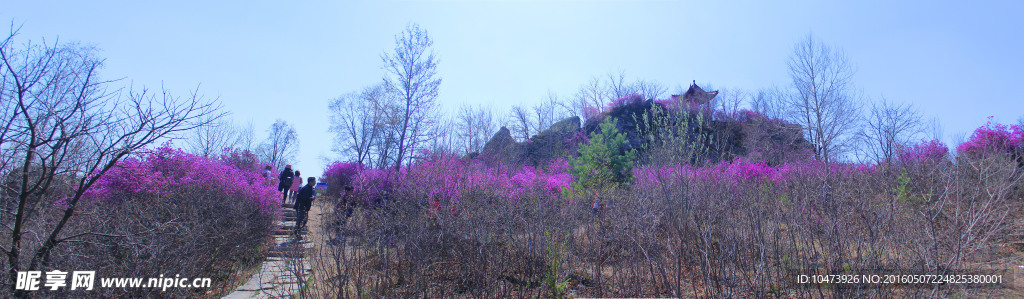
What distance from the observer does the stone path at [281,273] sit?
334 centimetres

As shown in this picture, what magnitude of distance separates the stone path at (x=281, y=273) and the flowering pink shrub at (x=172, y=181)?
1019mm

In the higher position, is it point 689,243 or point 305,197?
point 305,197

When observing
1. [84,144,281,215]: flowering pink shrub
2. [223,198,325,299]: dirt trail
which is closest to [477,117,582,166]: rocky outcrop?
[223,198,325,299]: dirt trail

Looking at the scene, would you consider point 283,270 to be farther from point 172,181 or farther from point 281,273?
point 172,181

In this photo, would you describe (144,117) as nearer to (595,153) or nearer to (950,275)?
(950,275)

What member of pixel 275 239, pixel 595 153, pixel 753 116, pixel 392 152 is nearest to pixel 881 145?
pixel 595 153

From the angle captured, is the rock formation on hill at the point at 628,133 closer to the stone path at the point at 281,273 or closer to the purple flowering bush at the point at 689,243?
the stone path at the point at 281,273

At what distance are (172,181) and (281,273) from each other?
364cm

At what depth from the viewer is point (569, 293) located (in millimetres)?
4594

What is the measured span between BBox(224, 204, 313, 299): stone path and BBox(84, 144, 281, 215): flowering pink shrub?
1019mm

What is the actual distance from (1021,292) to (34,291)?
30.4ft

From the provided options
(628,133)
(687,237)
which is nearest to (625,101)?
(628,133)

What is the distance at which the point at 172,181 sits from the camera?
6652 mm

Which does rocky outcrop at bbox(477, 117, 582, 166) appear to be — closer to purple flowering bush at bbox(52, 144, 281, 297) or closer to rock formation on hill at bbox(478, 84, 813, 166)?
rock formation on hill at bbox(478, 84, 813, 166)
